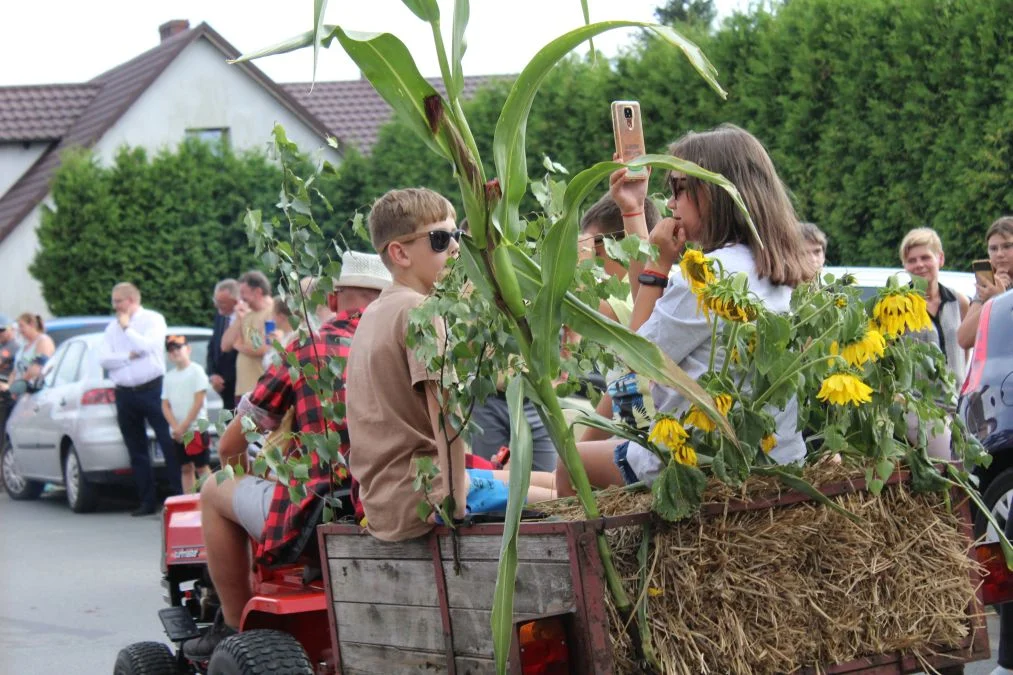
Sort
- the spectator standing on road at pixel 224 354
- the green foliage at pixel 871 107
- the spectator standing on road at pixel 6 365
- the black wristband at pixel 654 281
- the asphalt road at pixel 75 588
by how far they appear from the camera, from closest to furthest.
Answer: the black wristband at pixel 654 281 < the asphalt road at pixel 75 588 < the green foliage at pixel 871 107 < the spectator standing on road at pixel 224 354 < the spectator standing on road at pixel 6 365

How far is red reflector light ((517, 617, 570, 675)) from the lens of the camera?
9.35ft

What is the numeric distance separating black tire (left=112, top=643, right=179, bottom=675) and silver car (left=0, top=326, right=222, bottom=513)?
773 centimetres

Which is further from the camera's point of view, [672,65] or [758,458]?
[672,65]

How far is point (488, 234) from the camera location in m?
2.82

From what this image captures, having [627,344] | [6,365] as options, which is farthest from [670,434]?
[6,365]

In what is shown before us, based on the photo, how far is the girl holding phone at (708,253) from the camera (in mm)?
3289

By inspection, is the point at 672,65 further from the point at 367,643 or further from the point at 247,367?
the point at 367,643

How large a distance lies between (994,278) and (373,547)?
17.2ft

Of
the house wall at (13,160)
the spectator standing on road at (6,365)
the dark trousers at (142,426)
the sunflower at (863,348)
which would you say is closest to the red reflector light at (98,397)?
the dark trousers at (142,426)

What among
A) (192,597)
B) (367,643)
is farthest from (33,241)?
(367,643)

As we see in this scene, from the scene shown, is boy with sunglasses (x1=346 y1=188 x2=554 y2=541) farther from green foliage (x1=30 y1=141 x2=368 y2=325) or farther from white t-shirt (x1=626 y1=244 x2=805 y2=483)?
green foliage (x1=30 y1=141 x2=368 y2=325)

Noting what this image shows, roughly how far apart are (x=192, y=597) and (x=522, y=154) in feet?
11.4

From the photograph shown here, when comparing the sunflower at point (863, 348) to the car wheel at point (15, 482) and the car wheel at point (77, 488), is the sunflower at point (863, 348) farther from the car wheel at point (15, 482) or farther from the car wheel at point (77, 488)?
the car wheel at point (15, 482)

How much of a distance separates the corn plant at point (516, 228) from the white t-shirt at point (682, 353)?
0.33 meters
